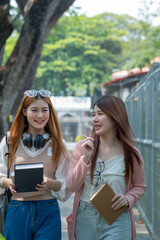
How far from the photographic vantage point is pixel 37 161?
3875 mm

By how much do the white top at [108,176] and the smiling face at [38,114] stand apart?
59 cm

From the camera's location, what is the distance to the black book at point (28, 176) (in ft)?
11.6

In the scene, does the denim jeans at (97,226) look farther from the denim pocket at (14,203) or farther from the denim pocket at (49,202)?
the denim pocket at (14,203)

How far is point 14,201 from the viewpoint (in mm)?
3789

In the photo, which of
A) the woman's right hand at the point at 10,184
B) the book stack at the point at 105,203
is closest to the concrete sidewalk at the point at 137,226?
the woman's right hand at the point at 10,184

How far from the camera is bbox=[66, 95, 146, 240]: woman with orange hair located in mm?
3559

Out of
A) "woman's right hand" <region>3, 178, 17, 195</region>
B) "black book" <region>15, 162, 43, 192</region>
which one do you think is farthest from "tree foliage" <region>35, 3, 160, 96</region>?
"black book" <region>15, 162, 43, 192</region>

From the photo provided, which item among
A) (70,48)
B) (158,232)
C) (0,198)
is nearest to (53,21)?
(158,232)

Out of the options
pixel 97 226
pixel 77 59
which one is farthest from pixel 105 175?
pixel 77 59

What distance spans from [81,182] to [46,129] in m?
0.69

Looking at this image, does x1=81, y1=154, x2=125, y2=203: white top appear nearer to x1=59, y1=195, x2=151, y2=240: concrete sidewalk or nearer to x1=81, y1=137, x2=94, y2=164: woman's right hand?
x1=81, y1=137, x2=94, y2=164: woman's right hand

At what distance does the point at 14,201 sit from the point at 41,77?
47.3 meters

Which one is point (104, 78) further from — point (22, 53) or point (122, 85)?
point (22, 53)

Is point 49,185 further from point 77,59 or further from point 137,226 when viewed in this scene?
point 77,59
